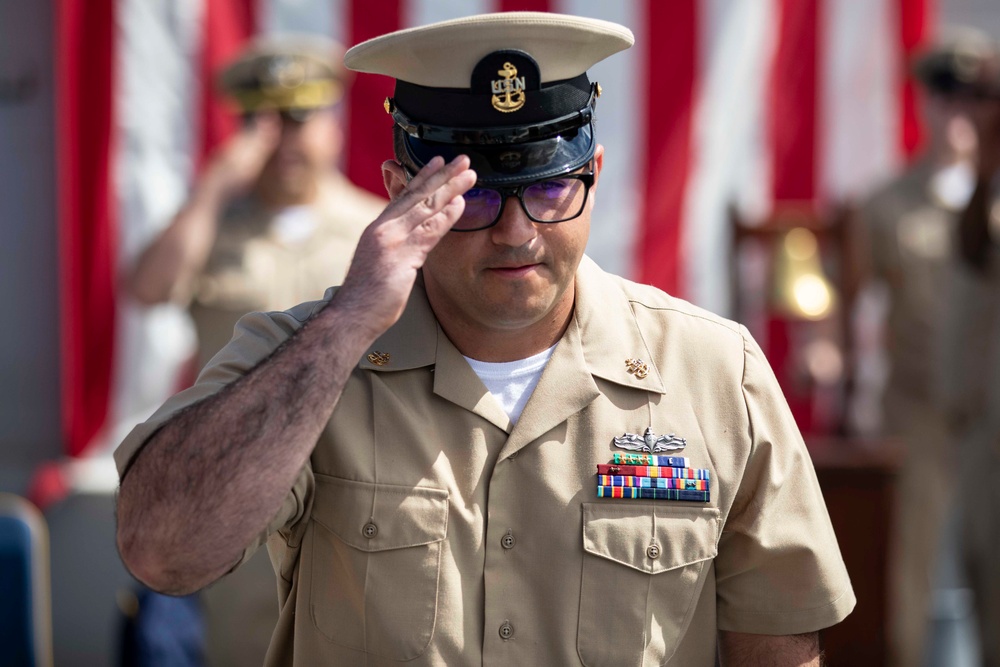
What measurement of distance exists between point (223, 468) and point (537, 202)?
0.59 meters

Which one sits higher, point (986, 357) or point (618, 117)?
point (618, 117)

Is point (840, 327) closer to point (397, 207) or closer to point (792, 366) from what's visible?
point (792, 366)

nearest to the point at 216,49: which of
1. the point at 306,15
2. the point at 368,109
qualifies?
the point at 306,15

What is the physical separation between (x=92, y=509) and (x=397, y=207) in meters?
3.61

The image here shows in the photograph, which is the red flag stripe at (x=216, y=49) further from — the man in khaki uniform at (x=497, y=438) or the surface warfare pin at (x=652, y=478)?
the surface warfare pin at (x=652, y=478)

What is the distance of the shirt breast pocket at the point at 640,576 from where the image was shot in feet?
6.07

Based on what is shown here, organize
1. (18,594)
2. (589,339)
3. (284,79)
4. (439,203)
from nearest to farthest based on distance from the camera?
(439,203) < (589,339) < (18,594) < (284,79)

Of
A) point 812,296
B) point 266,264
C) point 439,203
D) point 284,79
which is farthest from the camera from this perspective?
point 812,296

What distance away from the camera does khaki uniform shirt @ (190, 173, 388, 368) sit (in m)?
4.25

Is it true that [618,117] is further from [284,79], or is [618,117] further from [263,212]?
[263,212]

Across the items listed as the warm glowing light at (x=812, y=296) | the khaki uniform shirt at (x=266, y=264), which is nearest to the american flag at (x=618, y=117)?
the warm glowing light at (x=812, y=296)

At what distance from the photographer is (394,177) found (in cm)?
200

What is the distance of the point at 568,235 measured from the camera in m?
1.89

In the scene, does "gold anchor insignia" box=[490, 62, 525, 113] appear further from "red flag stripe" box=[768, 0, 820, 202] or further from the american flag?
"red flag stripe" box=[768, 0, 820, 202]
